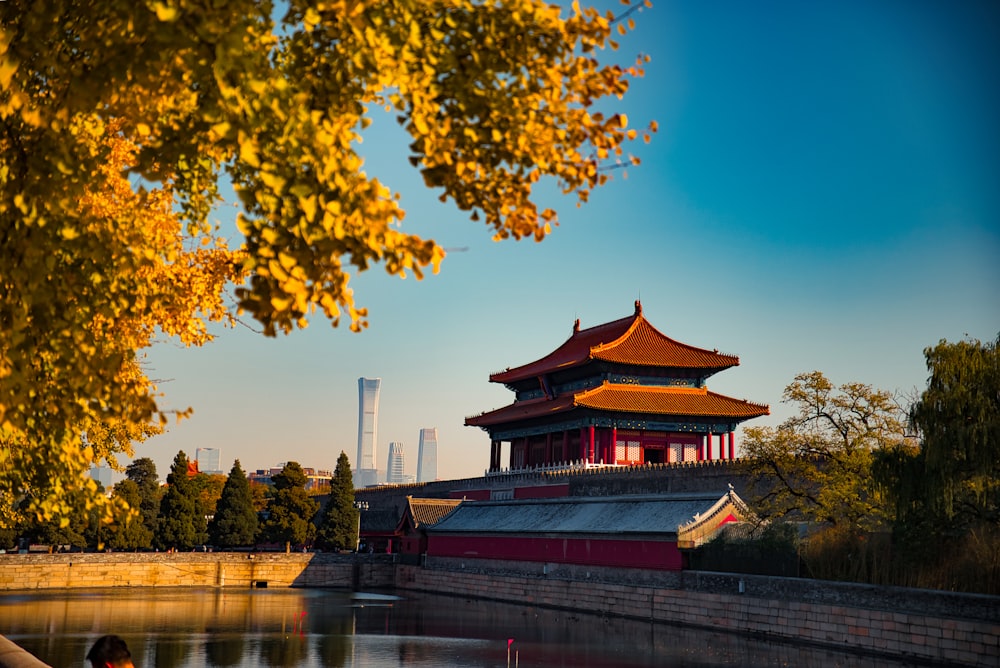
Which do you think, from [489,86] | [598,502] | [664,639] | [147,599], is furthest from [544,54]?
[147,599]

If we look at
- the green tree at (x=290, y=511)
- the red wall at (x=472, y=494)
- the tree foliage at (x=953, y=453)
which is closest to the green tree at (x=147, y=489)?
the green tree at (x=290, y=511)

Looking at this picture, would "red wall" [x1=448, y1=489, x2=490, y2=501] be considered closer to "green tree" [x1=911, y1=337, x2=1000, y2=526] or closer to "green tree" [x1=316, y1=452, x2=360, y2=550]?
"green tree" [x1=316, y1=452, x2=360, y2=550]

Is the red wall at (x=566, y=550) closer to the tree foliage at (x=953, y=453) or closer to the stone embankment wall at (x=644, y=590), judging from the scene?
the stone embankment wall at (x=644, y=590)

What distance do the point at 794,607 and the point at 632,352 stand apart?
27287 mm

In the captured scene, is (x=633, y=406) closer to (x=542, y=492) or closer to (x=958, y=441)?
(x=542, y=492)

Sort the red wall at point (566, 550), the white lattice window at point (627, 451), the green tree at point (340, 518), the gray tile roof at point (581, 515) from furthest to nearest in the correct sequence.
A: the green tree at point (340, 518) < the white lattice window at point (627, 451) < the gray tile roof at point (581, 515) < the red wall at point (566, 550)

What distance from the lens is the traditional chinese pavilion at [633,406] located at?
166 feet

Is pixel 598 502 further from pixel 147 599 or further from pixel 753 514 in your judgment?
pixel 147 599

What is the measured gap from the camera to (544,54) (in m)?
5.75

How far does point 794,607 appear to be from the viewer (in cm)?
2655

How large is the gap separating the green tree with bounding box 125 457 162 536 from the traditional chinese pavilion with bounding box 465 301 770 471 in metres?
22.2

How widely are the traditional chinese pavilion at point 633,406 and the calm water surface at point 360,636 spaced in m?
13.6

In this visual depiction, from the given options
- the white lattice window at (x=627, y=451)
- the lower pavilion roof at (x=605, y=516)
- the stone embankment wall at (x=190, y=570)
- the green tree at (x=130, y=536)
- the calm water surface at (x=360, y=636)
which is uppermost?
the white lattice window at (x=627, y=451)

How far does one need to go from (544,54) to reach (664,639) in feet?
79.5
